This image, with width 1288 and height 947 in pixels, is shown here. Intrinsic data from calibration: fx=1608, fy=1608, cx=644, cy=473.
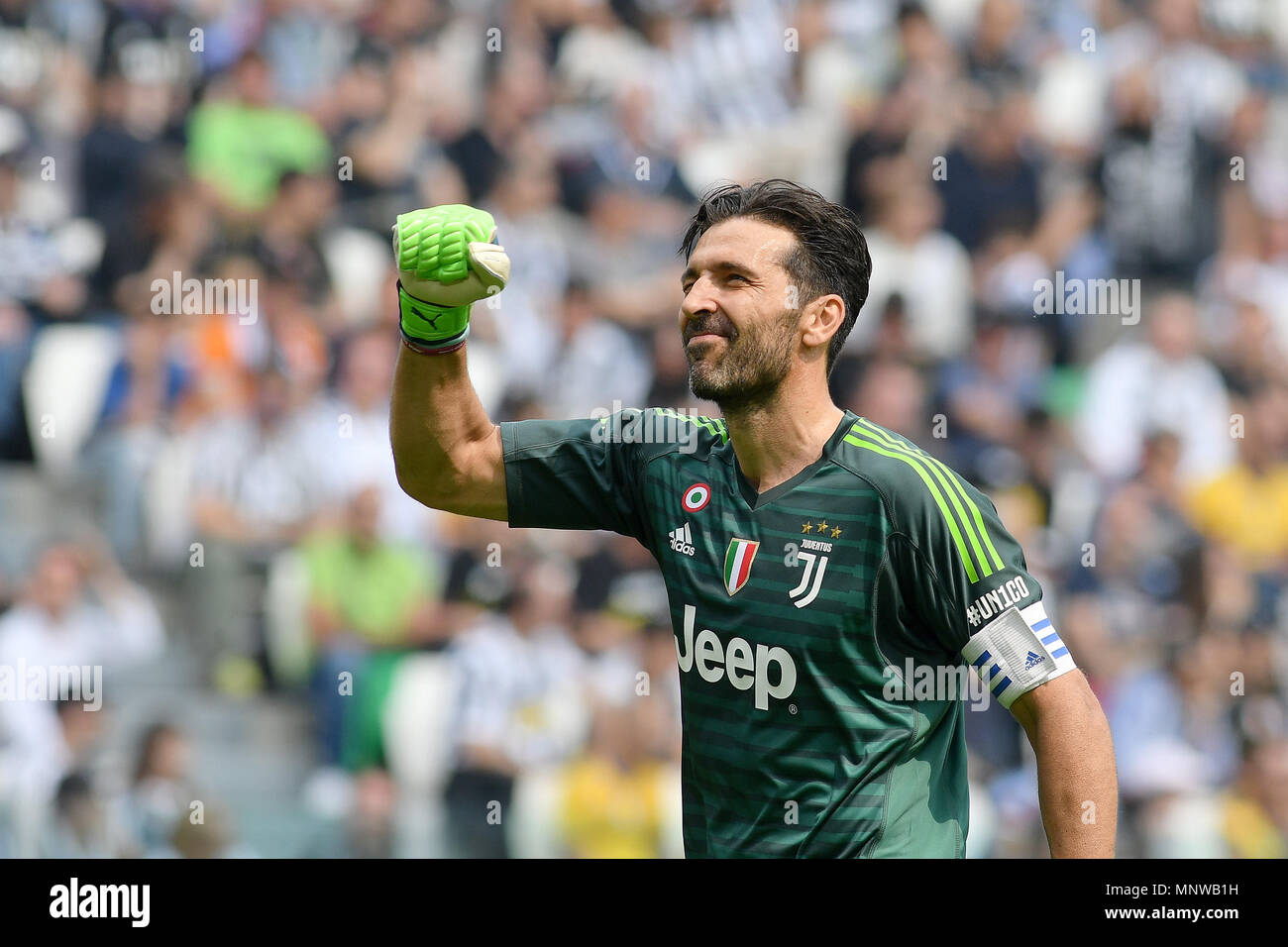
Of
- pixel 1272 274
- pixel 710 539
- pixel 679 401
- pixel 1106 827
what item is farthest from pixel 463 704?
pixel 1272 274

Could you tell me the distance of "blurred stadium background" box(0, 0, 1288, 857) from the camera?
25.4 feet

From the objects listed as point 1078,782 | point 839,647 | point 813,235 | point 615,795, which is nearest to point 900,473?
point 839,647

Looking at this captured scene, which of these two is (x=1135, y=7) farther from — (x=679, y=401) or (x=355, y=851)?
(x=355, y=851)

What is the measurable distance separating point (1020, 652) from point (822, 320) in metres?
0.93

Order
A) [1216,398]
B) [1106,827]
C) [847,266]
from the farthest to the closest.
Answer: [1216,398], [847,266], [1106,827]

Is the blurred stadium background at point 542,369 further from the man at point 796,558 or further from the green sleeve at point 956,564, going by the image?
the green sleeve at point 956,564

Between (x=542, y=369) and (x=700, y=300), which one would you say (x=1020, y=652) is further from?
(x=542, y=369)

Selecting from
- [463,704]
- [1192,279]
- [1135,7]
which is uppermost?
[1135,7]

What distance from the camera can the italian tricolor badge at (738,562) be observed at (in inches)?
141

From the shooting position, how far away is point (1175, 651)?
8.34m

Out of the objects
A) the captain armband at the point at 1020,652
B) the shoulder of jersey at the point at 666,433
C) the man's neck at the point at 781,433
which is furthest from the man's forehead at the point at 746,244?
the captain armband at the point at 1020,652

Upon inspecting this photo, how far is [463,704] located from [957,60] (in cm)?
510

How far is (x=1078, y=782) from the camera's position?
3248 millimetres

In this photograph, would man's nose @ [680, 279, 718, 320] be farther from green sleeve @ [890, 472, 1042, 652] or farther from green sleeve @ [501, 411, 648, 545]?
green sleeve @ [890, 472, 1042, 652]
